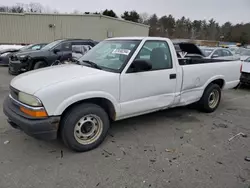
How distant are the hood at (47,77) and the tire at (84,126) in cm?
48

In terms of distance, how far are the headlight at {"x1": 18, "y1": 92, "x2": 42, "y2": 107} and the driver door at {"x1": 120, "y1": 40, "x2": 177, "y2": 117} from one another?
128 cm

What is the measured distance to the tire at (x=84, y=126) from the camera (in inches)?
118

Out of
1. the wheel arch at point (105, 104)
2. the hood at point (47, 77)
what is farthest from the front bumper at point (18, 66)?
the wheel arch at point (105, 104)

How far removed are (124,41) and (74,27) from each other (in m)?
21.8

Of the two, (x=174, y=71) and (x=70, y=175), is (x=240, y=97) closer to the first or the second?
(x=174, y=71)

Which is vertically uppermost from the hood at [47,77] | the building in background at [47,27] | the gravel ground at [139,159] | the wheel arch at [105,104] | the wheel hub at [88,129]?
the building in background at [47,27]

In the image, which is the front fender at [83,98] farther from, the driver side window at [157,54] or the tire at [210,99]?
the tire at [210,99]

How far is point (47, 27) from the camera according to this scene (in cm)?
2311

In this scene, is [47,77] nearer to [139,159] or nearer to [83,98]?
[83,98]

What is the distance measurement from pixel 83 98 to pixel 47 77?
2.11 feet

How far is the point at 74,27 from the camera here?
78.5 feet

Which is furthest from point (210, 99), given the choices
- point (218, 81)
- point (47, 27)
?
point (47, 27)

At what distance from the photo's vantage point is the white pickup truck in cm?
282

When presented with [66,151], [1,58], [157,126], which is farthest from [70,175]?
[1,58]
